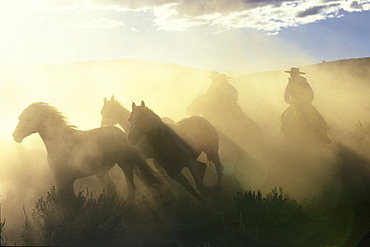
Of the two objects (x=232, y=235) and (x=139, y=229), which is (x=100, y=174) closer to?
(x=139, y=229)

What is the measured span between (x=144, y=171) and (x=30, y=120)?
2.61 meters

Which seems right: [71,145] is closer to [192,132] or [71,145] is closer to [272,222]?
[192,132]

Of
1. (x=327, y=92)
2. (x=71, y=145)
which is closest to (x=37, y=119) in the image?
(x=71, y=145)

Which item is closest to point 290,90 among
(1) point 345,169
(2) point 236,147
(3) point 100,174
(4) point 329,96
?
(2) point 236,147

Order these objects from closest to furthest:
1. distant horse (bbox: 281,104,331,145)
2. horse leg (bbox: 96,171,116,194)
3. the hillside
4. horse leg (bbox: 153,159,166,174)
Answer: horse leg (bbox: 153,159,166,174) → horse leg (bbox: 96,171,116,194) → distant horse (bbox: 281,104,331,145) → the hillside

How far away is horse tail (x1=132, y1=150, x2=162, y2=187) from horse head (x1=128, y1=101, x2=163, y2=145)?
818 mm

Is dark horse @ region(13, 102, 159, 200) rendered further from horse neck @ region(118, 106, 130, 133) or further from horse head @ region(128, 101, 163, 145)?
horse neck @ region(118, 106, 130, 133)

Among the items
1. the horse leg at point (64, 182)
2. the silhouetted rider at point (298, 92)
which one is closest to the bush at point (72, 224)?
the horse leg at point (64, 182)

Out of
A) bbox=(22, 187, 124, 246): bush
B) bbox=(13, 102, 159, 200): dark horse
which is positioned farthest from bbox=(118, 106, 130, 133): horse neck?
bbox=(22, 187, 124, 246): bush

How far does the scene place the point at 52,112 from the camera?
1167 centimetres

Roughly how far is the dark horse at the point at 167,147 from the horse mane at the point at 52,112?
1635 millimetres

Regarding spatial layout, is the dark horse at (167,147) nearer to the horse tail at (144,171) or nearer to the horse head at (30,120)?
the horse tail at (144,171)

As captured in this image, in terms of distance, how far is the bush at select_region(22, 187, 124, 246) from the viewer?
9344 millimetres

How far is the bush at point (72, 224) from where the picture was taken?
9.34 meters
